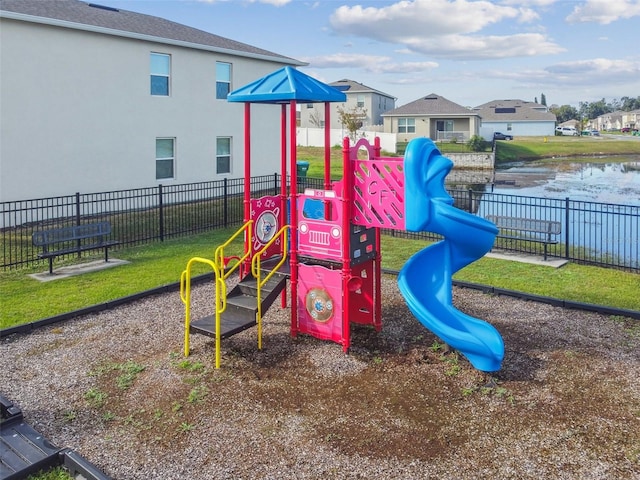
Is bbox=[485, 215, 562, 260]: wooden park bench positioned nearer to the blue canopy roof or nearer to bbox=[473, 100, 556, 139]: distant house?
the blue canopy roof

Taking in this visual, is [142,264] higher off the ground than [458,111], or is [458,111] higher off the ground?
[458,111]

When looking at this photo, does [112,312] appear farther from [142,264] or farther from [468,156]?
[468,156]

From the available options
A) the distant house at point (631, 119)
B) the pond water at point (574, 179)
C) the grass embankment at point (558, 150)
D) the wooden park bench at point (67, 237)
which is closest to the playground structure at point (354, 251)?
the wooden park bench at point (67, 237)

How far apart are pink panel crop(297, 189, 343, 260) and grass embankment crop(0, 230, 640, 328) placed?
12.8 feet

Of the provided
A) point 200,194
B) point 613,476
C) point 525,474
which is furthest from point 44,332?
point 200,194

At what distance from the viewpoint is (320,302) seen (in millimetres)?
8188

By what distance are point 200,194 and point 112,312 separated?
1286cm

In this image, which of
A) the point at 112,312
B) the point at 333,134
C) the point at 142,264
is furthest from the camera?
the point at 333,134

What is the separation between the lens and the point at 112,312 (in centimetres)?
955

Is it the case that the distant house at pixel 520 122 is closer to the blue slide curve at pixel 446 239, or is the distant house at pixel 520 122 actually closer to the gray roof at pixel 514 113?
the gray roof at pixel 514 113

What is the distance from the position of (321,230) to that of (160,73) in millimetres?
15009

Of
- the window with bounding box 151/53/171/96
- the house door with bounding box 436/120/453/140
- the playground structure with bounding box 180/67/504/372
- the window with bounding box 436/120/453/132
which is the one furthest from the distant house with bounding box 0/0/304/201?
the window with bounding box 436/120/453/132

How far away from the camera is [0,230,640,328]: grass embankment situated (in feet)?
32.2

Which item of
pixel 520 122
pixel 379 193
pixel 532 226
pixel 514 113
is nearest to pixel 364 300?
pixel 379 193
